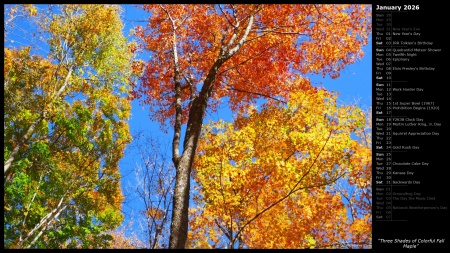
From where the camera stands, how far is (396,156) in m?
5.84

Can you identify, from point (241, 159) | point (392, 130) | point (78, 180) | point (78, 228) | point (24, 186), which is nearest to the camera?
point (392, 130)

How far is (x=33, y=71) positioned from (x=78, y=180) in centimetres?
433

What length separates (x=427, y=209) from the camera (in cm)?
568

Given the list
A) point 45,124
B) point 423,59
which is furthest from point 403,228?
point 45,124

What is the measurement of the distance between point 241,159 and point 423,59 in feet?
29.3

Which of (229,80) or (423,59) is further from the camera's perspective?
(229,80)

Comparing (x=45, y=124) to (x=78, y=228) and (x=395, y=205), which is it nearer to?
(x=78, y=228)

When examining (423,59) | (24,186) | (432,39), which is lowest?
(24,186)

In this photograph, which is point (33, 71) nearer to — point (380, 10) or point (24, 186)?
point (24, 186)

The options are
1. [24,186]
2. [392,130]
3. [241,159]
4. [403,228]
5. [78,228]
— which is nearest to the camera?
[403,228]

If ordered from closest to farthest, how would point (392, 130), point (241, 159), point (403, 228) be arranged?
point (403, 228) < point (392, 130) < point (241, 159)

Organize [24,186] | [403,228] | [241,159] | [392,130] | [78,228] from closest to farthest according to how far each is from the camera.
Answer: [403,228]
[392,130]
[24,186]
[78,228]
[241,159]

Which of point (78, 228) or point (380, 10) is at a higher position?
point (380, 10)

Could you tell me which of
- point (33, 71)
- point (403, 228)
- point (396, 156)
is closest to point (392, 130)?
point (396, 156)
